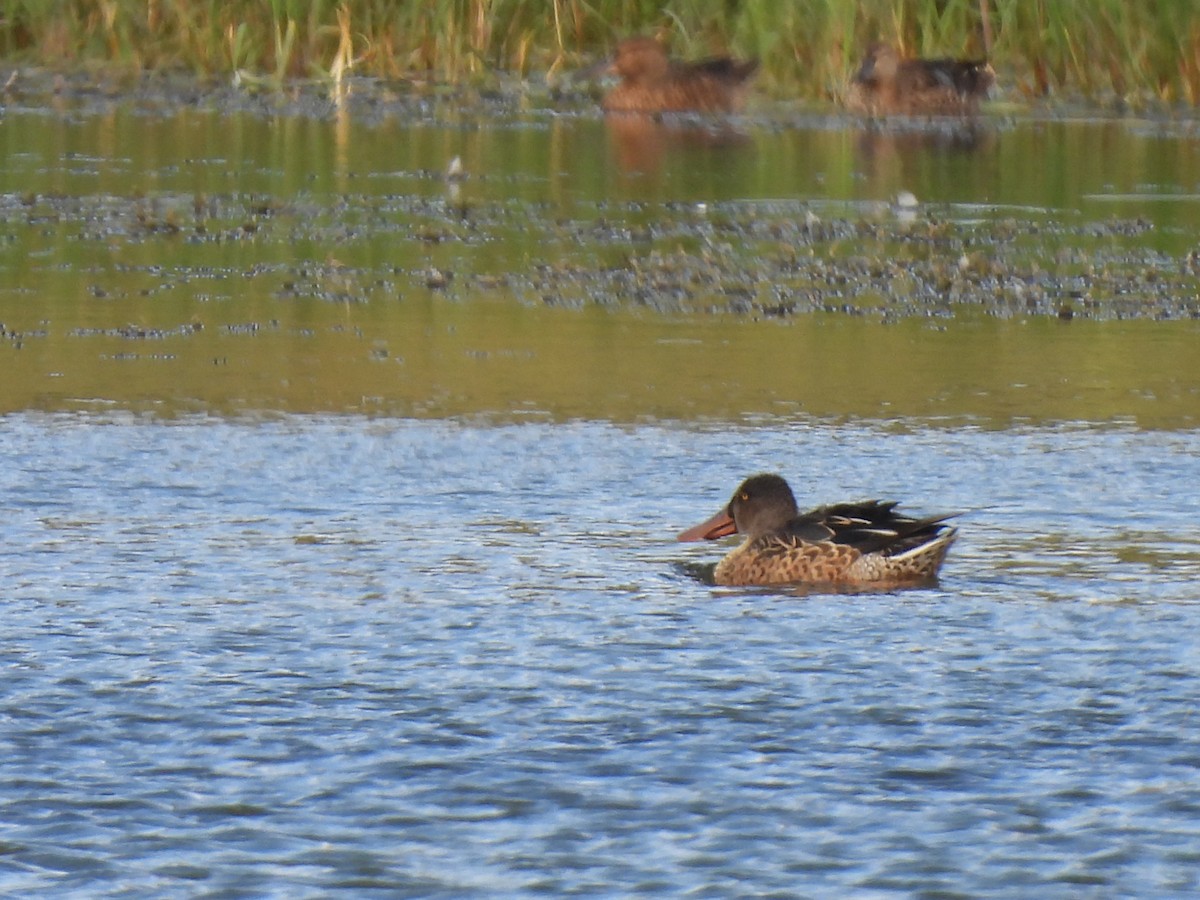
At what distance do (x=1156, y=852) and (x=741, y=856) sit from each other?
0.82 metres

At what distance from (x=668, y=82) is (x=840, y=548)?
17.3 meters

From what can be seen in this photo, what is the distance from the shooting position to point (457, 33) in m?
24.1

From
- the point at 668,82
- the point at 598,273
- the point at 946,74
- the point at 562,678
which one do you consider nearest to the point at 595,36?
the point at 668,82

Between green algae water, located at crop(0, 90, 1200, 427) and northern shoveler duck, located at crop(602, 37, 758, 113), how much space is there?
188 cm

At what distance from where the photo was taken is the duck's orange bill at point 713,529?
8.12 meters

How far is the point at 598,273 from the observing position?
14.3 metres

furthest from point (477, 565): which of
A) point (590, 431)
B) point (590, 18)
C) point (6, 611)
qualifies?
point (590, 18)

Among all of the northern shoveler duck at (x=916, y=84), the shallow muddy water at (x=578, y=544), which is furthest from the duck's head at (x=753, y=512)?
the northern shoveler duck at (x=916, y=84)

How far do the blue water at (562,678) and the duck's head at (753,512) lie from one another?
211 millimetres

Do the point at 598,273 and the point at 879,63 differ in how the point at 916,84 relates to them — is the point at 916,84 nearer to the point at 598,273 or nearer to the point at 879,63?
the point at 879,63

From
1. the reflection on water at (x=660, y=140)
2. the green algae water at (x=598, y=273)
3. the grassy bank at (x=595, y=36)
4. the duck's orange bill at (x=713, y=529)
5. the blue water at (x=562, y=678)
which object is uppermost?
the grassy bank at (x=595, y=36)

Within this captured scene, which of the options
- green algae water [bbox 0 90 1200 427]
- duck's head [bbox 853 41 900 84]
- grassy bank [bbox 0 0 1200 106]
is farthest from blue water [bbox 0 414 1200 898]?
duck's head [bbox 853 41 900 84]

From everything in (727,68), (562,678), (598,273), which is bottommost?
(562,678)

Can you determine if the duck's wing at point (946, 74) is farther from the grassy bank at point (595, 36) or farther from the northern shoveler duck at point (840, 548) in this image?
the northern shoveler duck at point (840, 548)
